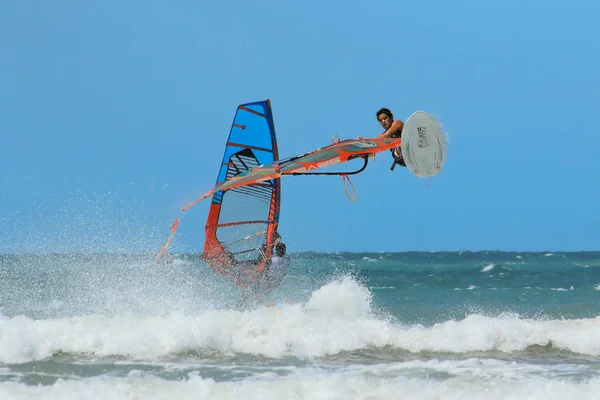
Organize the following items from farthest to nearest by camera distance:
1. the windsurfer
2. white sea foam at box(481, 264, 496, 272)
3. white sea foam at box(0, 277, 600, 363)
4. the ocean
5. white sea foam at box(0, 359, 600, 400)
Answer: white sea foam at box(481, 264, 496, 272) → white sea foam at box(0, 277, 600, 363) → the windsurfer → the ocean → white sea foam at box(0, 359, 600, 400)

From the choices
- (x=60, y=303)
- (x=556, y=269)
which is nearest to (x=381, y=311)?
(x=60, y=303)

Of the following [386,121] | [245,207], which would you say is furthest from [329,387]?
[245,207]

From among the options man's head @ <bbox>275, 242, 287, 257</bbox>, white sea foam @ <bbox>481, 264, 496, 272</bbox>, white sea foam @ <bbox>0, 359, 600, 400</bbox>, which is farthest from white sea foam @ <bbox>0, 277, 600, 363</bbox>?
white sea foam @ <bbox>481, 264, 496, 272</bbox>

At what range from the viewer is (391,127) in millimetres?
7105

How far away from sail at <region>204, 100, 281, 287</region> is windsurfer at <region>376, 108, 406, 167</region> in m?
3.02

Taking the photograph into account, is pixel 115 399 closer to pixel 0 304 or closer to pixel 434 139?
pixel 434 139

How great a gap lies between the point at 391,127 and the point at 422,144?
1.41 ft

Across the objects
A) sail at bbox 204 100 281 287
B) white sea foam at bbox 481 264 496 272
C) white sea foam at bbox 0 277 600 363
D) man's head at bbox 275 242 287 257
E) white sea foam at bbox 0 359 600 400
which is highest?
sail at bbox 204 100 281 287

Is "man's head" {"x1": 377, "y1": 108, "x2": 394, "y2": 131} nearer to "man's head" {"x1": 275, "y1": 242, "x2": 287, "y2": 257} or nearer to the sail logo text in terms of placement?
the sail logo text

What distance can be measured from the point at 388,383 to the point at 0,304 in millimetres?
8743

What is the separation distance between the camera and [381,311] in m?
12.2

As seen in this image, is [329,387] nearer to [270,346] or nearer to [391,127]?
[270,346]

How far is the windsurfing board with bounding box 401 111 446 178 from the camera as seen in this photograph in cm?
675

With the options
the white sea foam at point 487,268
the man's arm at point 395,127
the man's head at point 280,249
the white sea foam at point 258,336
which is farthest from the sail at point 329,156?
the white sea foam at point 487,268
